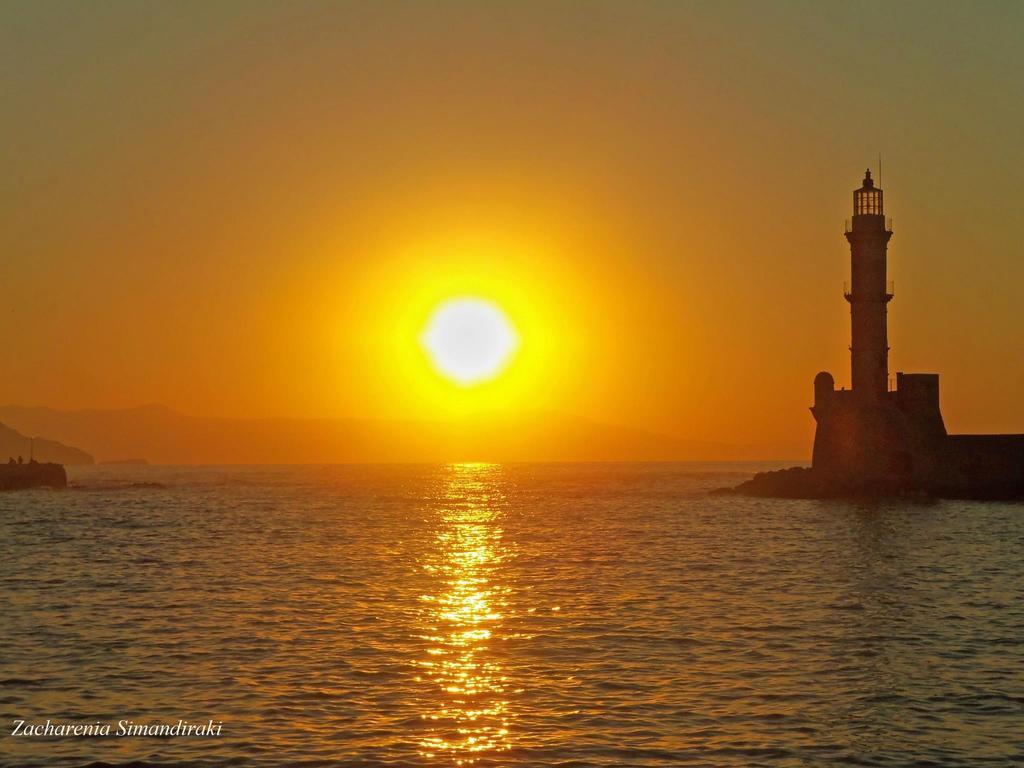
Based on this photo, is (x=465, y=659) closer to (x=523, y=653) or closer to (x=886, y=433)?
(x=523, y=653)

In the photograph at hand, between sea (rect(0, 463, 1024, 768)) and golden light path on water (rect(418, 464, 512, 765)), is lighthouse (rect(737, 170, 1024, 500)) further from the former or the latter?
golden light path on water (rect(418, 464, 512, 765))

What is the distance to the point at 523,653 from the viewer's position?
25703mm

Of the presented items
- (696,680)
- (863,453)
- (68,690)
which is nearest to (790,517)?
(863,453)

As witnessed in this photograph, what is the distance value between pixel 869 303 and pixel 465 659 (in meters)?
68.3

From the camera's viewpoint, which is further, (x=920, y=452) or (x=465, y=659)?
(x=920, y=452)

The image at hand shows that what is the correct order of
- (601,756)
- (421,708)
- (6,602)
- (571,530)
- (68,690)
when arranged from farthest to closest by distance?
1. (571,530)
2. (6,602)
3. (68,690)
4. (421,708)
5. (601,756)

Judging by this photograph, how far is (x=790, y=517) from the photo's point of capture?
243 feet

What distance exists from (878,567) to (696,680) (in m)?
24.0

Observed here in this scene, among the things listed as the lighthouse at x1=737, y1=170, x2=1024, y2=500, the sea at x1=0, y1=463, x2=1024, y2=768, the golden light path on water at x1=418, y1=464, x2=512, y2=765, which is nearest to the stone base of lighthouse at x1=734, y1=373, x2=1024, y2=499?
the lighthouse at x1=737, y1=170, x2=1024, y2=500

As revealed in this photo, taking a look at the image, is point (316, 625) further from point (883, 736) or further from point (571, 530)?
point (571, 530)

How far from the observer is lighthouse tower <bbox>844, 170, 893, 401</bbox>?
85688 mm

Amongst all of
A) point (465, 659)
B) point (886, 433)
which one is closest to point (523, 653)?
point (465, 659)

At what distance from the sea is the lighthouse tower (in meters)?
30.5

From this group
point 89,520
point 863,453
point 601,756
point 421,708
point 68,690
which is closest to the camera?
point 601,756
